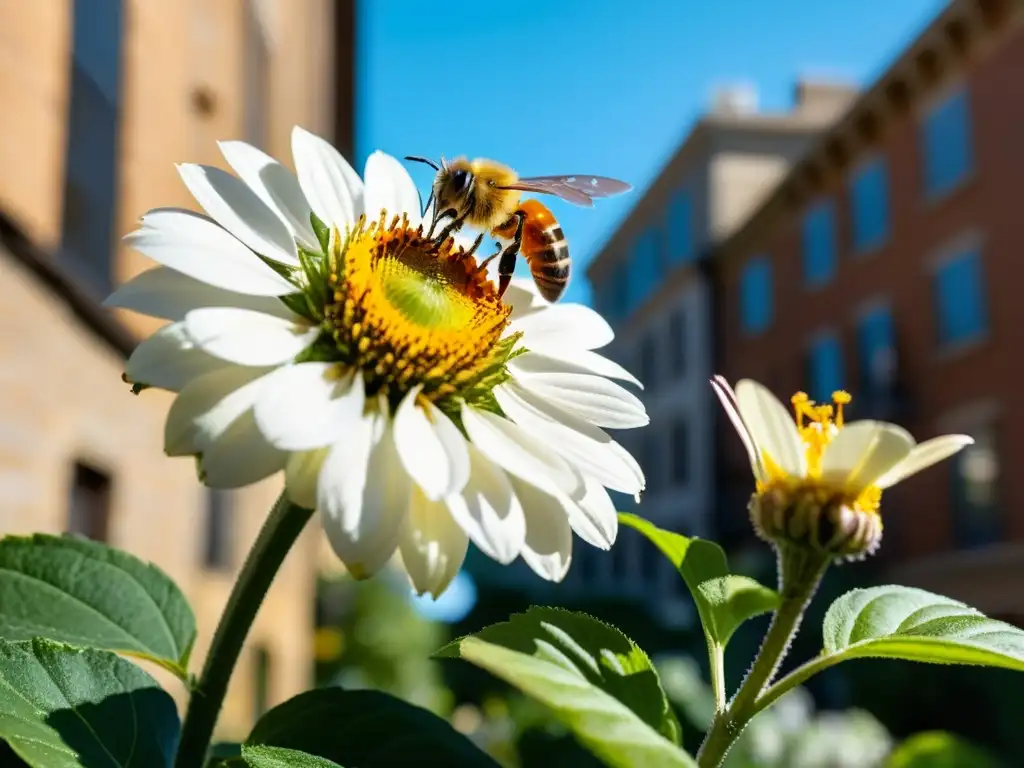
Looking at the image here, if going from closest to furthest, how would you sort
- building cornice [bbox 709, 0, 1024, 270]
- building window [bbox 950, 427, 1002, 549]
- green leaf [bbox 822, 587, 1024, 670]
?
green leaf [bbox 822, 587, 1024, 670] < building window [bbox 950, 427, 1002, 549] < building cornice [bbox 709, 0, 1024, 270]

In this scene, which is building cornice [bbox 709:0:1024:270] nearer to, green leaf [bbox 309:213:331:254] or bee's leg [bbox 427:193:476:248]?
bee's leg [bbox 427:193:476:248]

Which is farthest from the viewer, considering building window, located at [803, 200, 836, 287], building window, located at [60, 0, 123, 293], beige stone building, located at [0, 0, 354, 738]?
building window, located at [803, 200, 836, 287]

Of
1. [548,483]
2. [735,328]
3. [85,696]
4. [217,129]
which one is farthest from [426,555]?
[735,328]

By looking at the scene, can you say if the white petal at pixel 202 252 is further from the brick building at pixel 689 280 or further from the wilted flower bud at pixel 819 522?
the brick building at pixel 689 280

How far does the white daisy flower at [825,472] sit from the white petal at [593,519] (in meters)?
0.10

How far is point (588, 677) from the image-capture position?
0.62 m

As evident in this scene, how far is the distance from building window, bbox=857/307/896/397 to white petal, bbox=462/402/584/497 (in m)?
20.6

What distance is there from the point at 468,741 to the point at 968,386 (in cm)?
1927

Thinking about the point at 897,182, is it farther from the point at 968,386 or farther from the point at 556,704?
the point at 556,704

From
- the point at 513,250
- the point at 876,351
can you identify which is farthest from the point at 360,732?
the point at 876,351

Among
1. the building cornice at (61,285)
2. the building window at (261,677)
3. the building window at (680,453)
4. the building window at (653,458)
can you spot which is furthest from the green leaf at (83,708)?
the building window at (653,458)

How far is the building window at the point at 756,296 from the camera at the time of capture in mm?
26031

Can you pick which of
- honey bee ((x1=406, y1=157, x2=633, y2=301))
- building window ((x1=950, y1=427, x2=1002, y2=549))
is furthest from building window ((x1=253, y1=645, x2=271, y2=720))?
honey bee ((x1=406, y1=157, x2=633, y2=301))

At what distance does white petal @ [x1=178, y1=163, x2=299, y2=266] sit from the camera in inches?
32.0
